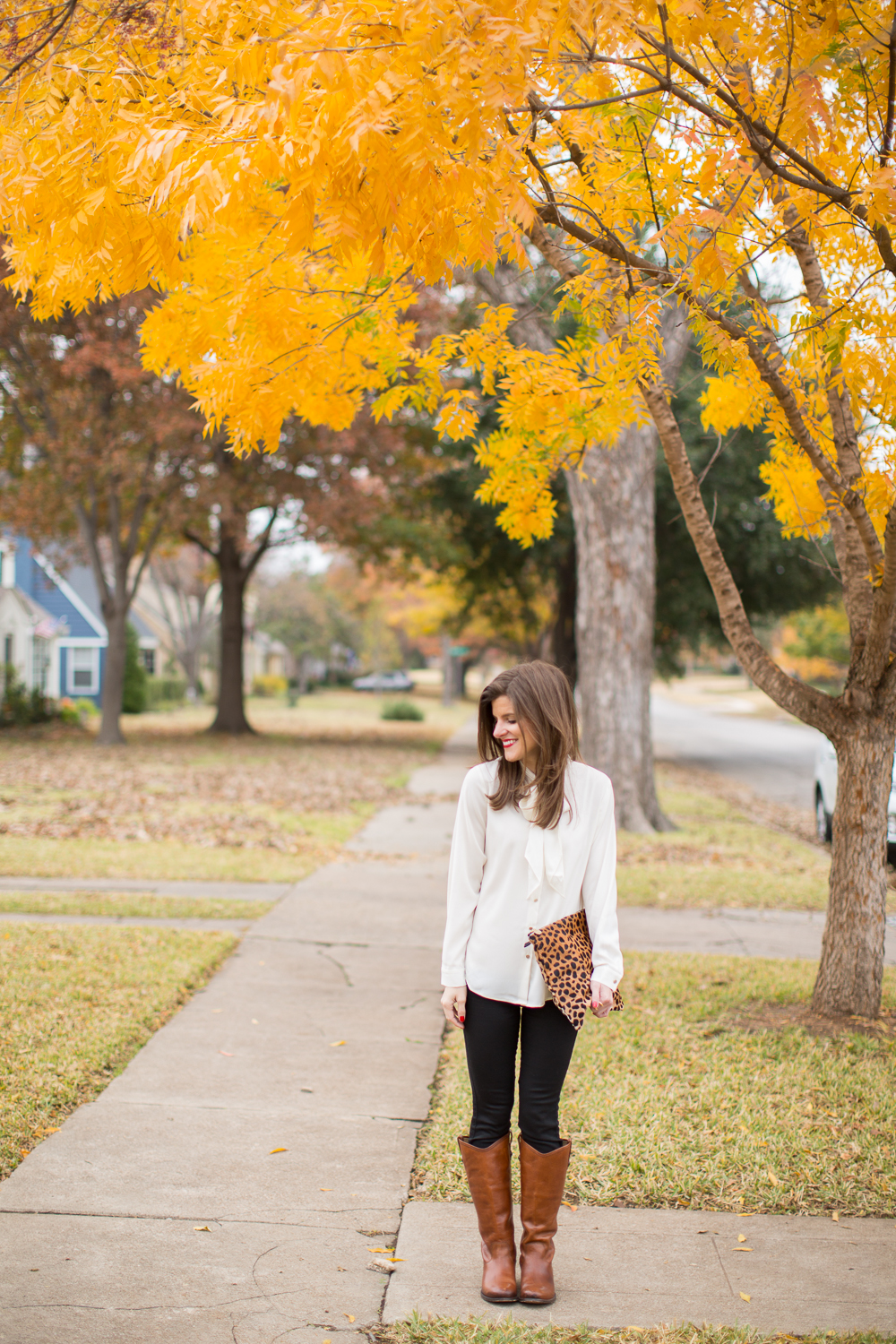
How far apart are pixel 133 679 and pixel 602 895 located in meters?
34.8

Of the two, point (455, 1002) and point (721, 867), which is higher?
point (455, 1002)

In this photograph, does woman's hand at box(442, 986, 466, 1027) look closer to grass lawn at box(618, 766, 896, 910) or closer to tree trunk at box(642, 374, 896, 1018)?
tree trunk at box(642, 374, 896, 1018)

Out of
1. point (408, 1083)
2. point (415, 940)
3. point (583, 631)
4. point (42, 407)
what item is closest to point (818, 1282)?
point (408, 1083)

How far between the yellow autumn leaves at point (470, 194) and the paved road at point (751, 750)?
42.2 feet

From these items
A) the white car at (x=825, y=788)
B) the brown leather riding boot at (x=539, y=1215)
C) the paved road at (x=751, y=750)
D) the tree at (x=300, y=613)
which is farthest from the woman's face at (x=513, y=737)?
the tree at (x=300, y=613)

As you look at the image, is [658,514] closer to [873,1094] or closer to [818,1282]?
[873,1094]

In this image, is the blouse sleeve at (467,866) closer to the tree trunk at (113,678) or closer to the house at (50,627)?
the tree trunk at (113,678)

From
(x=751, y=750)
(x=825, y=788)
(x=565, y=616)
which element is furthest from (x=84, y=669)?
(x=825, y=788)

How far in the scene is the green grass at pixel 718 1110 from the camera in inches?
151

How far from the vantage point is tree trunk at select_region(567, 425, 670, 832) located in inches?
480

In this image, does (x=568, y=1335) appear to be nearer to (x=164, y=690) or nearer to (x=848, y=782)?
(x=848, y=782)

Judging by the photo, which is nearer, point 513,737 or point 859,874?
point 513,737

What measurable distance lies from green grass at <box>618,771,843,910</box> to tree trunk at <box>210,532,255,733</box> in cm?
1545

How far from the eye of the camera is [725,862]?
10.8m
